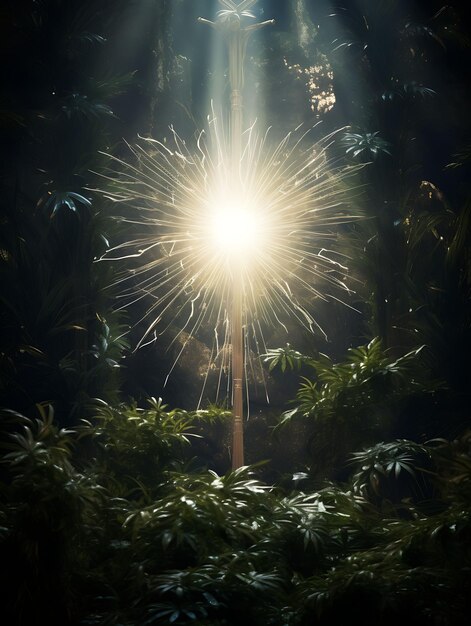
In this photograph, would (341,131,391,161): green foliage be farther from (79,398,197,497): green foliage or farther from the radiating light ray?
(79,398,197,497): green foliage

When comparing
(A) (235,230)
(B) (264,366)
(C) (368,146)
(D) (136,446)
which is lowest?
(D) (136,446)

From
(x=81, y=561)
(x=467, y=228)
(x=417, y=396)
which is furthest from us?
(x=467, y=228)

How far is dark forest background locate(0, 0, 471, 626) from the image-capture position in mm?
2930

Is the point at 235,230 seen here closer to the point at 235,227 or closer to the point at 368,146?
the point at 235,227

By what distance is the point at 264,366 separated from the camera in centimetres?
702

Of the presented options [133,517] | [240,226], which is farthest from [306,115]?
[133,517]

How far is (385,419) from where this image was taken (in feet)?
16.8

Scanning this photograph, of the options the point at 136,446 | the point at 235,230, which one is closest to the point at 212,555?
the point at 136,446

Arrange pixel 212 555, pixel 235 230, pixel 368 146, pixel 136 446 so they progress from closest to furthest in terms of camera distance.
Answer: pixel 212 555, pixel 136 446, pixel 235 230, pixel 368 146

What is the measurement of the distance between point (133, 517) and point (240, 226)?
6.51 ft

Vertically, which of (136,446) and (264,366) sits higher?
(264,366)

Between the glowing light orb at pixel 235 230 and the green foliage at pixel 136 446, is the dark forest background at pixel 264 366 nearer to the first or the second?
the green foliage at pixel 136 446

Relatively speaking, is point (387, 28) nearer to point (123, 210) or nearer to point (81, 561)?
point (123, 210)

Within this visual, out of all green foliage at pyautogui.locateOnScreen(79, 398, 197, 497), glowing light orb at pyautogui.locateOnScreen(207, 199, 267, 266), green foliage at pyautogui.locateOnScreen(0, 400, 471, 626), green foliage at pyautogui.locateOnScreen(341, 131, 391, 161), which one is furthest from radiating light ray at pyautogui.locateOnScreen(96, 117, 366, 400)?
green foliage at pyautogui.locateOnScreen(0, 400, 471, 626)
